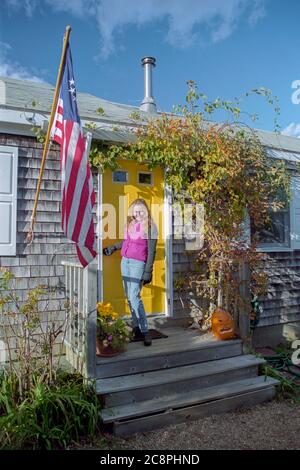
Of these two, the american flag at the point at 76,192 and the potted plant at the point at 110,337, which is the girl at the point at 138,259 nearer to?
the potted plant at the point at 110,337

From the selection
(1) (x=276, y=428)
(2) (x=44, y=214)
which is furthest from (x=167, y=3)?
(1) (x=276, y=428)

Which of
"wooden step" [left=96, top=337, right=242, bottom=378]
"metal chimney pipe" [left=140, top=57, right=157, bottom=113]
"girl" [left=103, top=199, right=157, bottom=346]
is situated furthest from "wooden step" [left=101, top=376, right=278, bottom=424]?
"metal chimney pipe" [left=140, top=57, right=157, bottom=113]

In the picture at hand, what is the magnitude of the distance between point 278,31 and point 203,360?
261 inches

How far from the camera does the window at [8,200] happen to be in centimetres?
402

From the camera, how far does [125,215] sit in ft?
15.9

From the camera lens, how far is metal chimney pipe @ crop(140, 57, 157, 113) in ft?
22.6

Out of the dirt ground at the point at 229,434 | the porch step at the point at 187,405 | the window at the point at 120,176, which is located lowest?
the dirt ground at the point at 229,434

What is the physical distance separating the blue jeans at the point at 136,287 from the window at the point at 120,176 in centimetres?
121

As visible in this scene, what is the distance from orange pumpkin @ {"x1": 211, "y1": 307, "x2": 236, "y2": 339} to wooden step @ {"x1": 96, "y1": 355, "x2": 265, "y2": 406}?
0.27 metres

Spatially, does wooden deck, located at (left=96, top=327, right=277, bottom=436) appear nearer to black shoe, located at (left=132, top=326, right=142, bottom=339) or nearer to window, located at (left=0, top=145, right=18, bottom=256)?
black shoe, located at (left=132, top=326, right=142, bottom=339)

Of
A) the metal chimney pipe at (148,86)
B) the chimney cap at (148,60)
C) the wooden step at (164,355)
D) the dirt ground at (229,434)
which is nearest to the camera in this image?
the dirt ground at (229,434)

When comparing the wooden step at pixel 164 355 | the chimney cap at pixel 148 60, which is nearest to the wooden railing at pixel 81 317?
the wooden step at pixel 164 355
